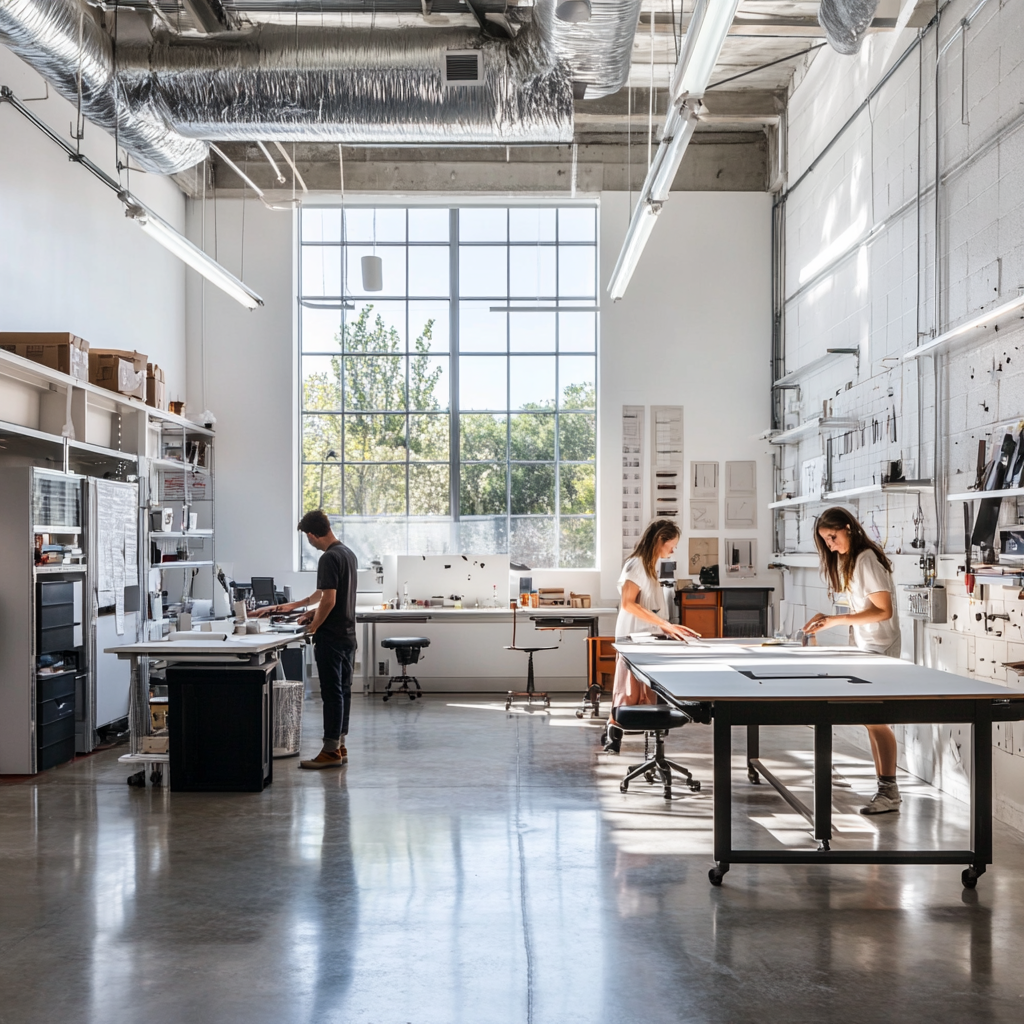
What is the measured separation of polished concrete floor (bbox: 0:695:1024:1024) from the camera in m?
2.80

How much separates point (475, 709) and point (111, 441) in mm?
3655

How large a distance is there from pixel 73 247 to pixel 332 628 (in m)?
3.78

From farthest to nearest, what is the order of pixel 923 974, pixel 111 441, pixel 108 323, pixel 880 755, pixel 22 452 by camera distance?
pixel 108 323, pixel 111 441, pixel 22 452, pixel 880 755, pixel 923 974

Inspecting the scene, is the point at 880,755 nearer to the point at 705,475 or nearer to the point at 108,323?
the point at 705,475

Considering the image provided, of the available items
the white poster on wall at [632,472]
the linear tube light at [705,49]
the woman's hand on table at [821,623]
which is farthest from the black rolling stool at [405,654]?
the linear tube light at [705,49]

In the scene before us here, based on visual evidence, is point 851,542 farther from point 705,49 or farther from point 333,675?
point 333,675

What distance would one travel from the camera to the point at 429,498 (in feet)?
32.2

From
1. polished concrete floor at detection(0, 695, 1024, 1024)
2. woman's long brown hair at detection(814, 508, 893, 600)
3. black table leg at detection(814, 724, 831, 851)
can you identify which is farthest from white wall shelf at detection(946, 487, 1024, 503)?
polished concrete floor at detection(0, 695, 1024, 1024)

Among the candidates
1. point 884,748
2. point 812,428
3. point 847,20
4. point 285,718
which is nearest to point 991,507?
point 884,748

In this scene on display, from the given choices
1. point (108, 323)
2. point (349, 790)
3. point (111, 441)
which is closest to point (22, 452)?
point (111, 441)

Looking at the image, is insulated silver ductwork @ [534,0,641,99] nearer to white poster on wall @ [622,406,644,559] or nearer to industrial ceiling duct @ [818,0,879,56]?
industrial ceiling duct @ [818,0,879,56]

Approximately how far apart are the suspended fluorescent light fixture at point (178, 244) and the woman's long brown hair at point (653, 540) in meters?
3.45

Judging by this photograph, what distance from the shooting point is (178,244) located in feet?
20.3

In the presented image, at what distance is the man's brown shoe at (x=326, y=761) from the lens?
5836 mm
